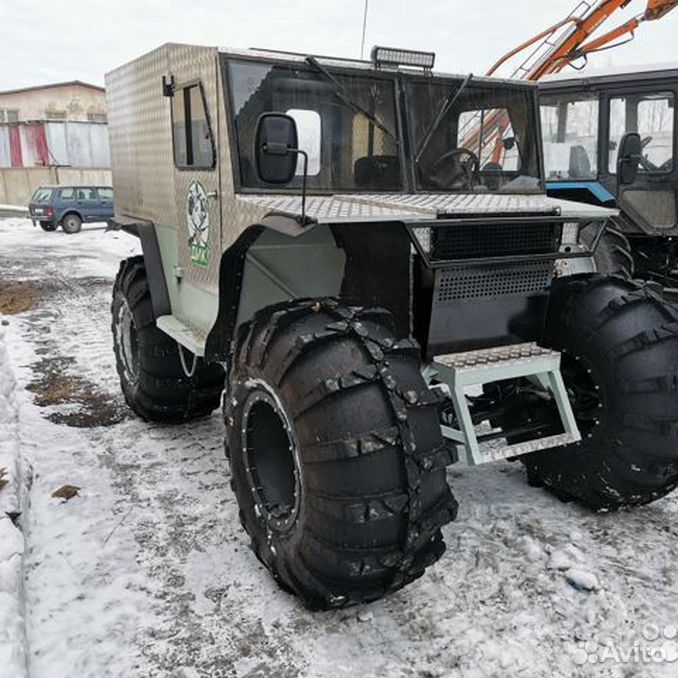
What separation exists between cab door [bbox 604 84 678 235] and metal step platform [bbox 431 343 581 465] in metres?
5.37

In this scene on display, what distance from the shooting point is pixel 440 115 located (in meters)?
3.75

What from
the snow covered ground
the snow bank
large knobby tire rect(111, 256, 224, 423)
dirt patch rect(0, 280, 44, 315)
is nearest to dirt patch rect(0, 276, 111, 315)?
dirt patch rect(0, 280, 44, 315)

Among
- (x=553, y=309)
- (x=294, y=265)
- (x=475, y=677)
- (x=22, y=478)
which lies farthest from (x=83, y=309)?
(x=475, y=677)

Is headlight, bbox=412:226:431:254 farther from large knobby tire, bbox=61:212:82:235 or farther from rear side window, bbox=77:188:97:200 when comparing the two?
rear side window, bbox=77:188:97:200

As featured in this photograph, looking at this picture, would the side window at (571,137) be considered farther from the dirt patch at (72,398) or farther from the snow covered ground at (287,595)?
the dirt patch at (72,398)

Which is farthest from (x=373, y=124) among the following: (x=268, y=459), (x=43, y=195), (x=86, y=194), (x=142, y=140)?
(x=43, y=195)

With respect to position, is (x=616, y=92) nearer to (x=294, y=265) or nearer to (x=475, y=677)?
(x=294, y=265)

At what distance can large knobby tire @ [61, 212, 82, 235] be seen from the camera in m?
21.7

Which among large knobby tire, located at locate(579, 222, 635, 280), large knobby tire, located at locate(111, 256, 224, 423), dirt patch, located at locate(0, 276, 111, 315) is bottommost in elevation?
dirt patch, located at locate(0, 276, 111, 315)

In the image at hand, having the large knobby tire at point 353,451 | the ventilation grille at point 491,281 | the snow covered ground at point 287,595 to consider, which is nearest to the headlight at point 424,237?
the ventilation grille at point 491,281

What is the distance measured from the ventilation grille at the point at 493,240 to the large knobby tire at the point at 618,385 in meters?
0.43

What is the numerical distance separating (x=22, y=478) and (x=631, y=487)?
3.44 meters

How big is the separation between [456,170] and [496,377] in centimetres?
139

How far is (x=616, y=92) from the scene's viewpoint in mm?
7824
